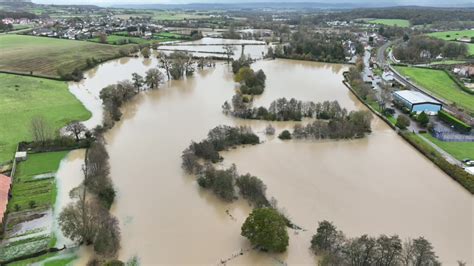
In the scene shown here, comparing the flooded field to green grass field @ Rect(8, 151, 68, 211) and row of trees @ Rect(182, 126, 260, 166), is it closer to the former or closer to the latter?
row of trees @ Rect(182, 126, 260, 166)

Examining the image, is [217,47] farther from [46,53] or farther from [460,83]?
[460,83]

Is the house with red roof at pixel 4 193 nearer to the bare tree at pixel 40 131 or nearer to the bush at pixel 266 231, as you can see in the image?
the bare tree at pixel 40 131

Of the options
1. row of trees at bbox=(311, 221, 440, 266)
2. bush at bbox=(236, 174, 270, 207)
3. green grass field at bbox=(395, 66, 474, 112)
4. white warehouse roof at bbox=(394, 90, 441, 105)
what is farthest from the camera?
green grass field at bbox=(395, 66, 474, 112)

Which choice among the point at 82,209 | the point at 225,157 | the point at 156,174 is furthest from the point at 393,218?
the point at 82,209

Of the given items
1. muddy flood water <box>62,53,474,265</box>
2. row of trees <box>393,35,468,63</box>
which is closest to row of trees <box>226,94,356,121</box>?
muddy flood water <box>62,53,474,265</box>

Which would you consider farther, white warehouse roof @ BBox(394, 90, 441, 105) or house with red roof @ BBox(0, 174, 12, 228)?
white warehouse roof @ BBox(394, 90, 441, 105)

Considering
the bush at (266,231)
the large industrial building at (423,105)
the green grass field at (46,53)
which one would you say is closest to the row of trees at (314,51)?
the large industrial building at (423,105)
